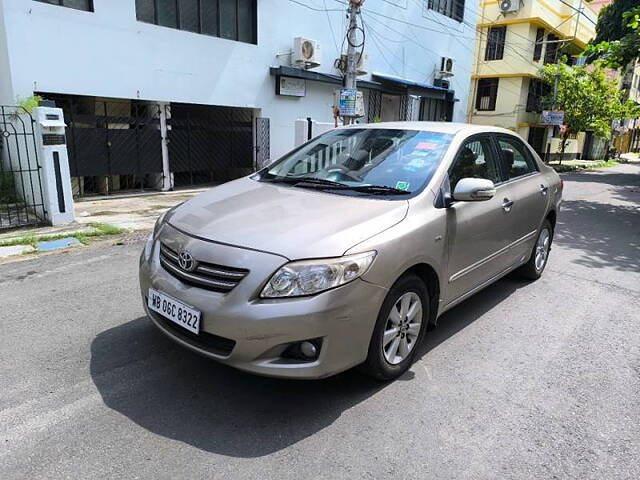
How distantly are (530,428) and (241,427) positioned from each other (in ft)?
5.41

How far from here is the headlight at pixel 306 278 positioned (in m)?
2.53

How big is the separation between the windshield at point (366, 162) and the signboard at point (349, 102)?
608 centimetres

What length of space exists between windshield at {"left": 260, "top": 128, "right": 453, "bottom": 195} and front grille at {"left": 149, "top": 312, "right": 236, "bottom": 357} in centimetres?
139

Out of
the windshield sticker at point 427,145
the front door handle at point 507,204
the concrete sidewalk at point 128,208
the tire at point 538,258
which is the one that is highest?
the windshield sticker at point 427,145

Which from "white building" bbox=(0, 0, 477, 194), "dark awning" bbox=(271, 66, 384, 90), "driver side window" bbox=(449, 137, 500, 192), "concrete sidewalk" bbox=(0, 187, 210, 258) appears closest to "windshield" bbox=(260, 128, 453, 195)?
"driver side window" bbox=(449, 137, 500, 192)

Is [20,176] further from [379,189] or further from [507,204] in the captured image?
[507,204]

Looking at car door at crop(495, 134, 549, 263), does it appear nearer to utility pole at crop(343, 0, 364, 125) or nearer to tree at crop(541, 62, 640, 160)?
utility pole at crop(343, 0, 364, 125)

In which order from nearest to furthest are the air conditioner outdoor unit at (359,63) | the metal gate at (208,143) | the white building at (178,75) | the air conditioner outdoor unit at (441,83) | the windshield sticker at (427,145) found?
the windshield sticker at (427,145) < the white building at (178,75) < the metal gate at (208,143) < the air conditioner outdoor unit at (359,63) < the air conditioner outdoor unit at (441,83)

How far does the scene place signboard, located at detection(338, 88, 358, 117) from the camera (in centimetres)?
1016

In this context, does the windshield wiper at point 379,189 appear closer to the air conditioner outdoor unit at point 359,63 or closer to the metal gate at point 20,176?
the metal gate at point 20,176

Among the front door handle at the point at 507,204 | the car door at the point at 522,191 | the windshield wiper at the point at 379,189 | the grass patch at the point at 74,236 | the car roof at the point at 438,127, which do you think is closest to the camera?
the windshield wiper at the point at 379,189

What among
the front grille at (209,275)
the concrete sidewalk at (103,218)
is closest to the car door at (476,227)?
the front grille at (209,275)

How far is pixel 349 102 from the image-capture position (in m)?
10.2

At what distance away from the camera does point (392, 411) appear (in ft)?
9.33
